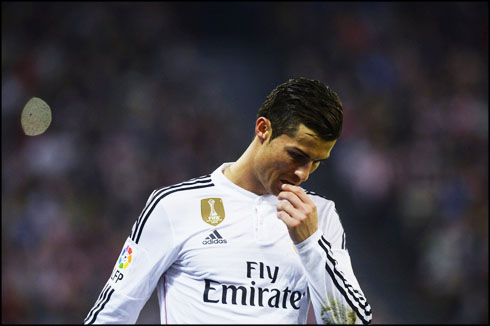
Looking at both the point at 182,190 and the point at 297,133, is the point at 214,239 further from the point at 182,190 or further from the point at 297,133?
the point at 297,133

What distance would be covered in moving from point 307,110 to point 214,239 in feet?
1.87

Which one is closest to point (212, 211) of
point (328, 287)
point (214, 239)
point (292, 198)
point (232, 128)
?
point (214, 239)

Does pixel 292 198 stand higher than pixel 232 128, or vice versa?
pixel 232 128

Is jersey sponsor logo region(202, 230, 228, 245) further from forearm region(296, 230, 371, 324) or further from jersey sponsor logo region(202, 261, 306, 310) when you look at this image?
forearm region(296, 230, 371, 324)

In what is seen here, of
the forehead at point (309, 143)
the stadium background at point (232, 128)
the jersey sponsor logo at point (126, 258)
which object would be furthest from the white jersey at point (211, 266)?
the stadium background at point (232, 128)

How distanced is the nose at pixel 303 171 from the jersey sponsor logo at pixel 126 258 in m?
A: 0.65

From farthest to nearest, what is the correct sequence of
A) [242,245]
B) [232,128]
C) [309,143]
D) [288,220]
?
[232,128]
[242,245]
[309,143]
[288,220]

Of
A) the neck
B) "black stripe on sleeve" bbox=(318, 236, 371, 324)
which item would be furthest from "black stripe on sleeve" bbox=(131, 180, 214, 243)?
"black stripe on sleeve" bbox=(318, 236, 371, 324)

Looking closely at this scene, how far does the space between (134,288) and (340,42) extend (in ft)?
21.3

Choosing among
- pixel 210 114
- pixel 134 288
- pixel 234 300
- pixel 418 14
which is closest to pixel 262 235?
pixel 234 300

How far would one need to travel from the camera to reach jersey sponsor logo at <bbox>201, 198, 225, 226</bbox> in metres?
2.16

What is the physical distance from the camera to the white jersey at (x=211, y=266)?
2.02 metres

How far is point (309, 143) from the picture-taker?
200cm

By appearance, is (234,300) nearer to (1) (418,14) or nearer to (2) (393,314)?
(2) (393,314)
